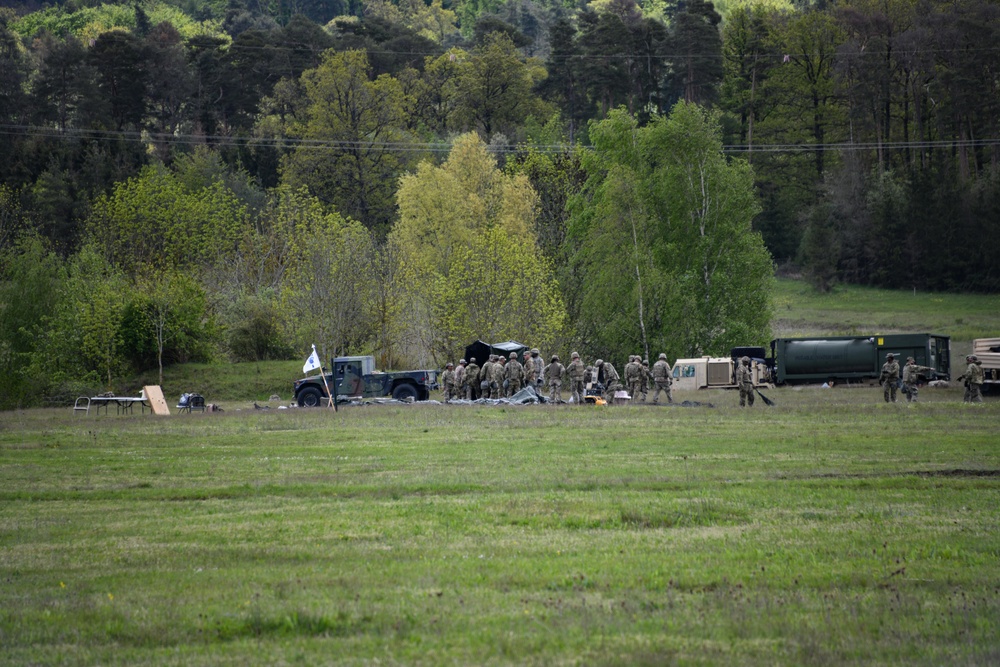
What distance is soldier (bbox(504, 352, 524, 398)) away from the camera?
42.3 m

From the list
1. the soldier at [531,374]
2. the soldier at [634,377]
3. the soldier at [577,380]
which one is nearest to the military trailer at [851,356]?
the soldier at [634,377]

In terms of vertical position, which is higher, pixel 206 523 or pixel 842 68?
pixel 842 68

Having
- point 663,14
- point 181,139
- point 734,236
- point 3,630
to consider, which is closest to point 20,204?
point 181,139

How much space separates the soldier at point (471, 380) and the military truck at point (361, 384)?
9.30ft

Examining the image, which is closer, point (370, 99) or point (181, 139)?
point (370, 99)

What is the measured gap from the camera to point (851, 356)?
52969 mm

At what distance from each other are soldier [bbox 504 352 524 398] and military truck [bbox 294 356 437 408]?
4989mm

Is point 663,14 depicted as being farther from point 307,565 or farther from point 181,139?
point 307,565

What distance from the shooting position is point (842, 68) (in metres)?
88.3

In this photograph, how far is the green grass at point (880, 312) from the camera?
69.2 meters

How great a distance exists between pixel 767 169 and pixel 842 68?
9.12 m

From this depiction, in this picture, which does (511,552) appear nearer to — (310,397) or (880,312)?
(310,397)

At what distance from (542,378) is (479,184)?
29.3m

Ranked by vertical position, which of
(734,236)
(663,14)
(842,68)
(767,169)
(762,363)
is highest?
(663,14)
